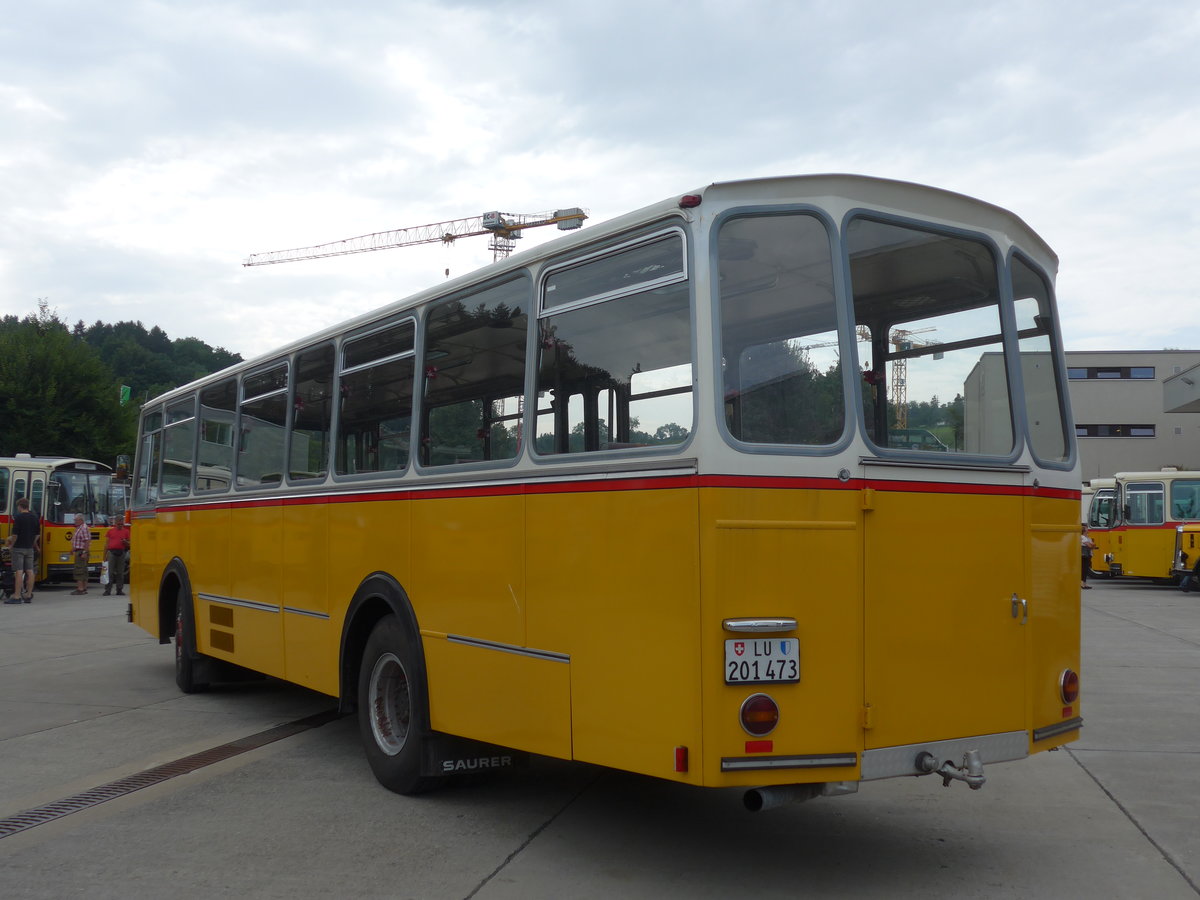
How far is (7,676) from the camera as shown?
12195mm

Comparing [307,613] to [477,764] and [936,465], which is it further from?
[936,465]

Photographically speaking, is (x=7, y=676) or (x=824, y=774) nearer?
(x=824, y=774)

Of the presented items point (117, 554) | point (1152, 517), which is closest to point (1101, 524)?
point (1152, 517)

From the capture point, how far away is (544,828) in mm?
6109

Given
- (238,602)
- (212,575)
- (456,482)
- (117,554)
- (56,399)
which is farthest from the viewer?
(56,399)

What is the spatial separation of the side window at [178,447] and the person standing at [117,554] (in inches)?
508

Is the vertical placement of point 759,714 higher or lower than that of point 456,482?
lower

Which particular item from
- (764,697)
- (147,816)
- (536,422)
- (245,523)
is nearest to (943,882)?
(764,697)

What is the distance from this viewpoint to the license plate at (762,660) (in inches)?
183

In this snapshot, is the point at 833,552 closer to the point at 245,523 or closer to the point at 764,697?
the point at 764,697

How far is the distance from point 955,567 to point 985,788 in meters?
2.76

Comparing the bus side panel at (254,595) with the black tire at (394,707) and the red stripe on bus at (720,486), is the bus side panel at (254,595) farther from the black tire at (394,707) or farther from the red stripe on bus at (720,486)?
the red stripe on bus at (720,486)

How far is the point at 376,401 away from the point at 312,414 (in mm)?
1126

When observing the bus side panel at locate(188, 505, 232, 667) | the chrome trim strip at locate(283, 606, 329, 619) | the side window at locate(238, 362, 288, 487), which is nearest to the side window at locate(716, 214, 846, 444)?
the chrome trim strip at locate(283, 606, 329, 619)
